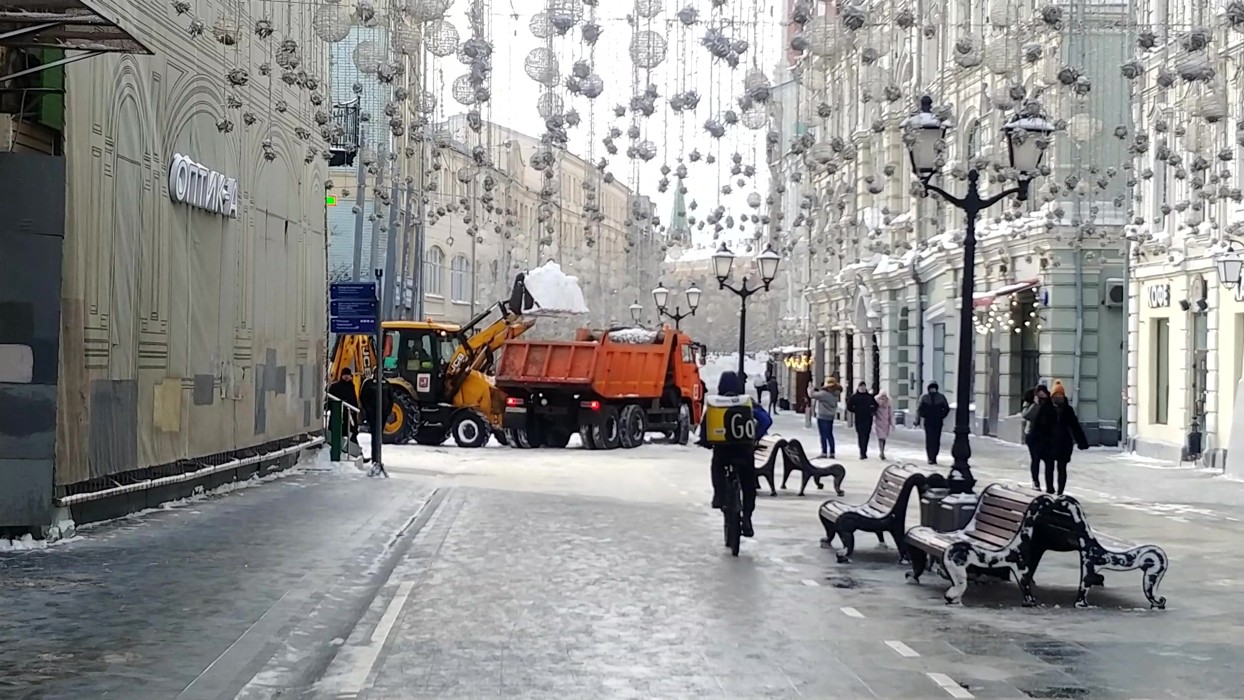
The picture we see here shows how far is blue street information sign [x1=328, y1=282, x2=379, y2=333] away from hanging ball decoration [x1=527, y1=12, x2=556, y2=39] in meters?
9.73

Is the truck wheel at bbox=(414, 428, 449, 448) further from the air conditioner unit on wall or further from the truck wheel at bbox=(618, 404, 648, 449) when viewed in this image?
the air conditioner unit on wall

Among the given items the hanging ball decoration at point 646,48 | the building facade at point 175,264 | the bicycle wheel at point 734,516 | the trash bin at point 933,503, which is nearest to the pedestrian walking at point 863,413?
the building facade at point 175,264

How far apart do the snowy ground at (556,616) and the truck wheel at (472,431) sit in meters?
19.0

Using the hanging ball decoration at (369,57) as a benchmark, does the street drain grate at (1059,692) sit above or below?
below

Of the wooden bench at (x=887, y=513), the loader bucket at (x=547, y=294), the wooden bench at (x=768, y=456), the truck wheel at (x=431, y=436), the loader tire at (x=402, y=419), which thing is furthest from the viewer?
the loader bucket at (x=547, y=294)

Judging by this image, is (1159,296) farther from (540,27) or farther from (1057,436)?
(540,27)

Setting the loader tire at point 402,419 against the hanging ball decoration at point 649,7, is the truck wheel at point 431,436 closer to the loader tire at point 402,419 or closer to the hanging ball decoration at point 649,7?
the loader tire at point 402,419

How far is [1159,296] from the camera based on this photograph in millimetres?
34688

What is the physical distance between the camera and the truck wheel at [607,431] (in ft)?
125

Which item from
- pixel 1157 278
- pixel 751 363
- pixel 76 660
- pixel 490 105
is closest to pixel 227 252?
pixel 490 105

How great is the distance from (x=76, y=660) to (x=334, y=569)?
4.64m

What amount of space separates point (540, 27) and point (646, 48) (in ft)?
4.02

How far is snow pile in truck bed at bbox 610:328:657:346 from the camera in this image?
131 ft

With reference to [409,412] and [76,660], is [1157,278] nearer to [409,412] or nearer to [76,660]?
[409,412]
